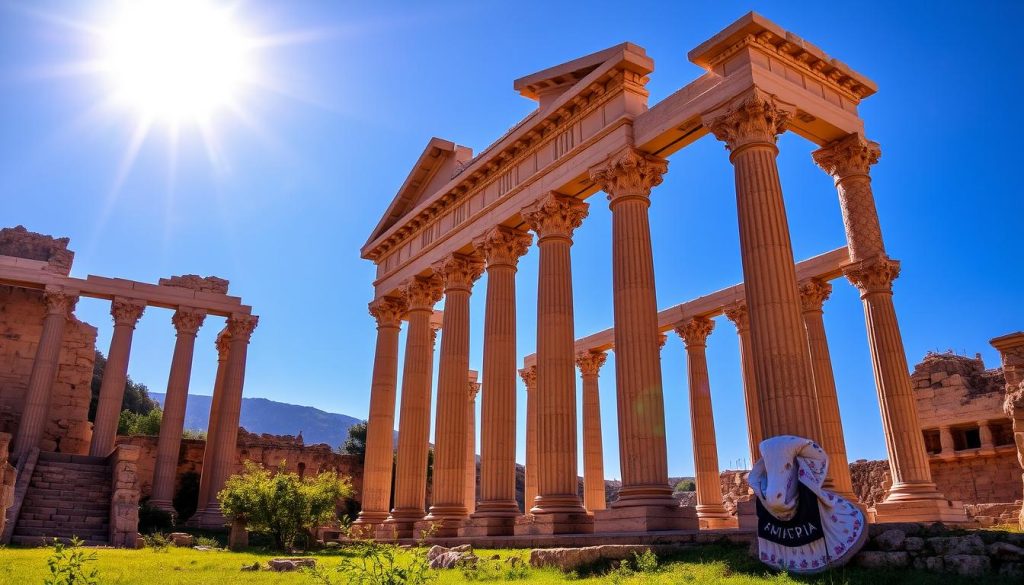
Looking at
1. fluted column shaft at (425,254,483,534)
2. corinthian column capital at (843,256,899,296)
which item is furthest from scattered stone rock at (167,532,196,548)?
corinthian column capital at (843,256,899,296)

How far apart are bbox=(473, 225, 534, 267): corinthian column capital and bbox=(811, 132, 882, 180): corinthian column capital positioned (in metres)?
10.3

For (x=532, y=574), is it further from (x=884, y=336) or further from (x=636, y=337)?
(x=884, y=336)

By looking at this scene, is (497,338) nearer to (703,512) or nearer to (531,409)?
(703,512)

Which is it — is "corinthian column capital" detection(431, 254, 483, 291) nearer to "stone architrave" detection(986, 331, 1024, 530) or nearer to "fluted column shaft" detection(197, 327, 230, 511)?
"stone architrave" detection(986, 331, 1024, 530)

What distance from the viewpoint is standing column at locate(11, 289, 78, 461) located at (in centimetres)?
3719

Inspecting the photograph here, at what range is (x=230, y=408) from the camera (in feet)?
137

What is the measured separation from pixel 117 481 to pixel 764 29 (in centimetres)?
2919

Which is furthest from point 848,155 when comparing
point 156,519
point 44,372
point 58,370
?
point 58,370

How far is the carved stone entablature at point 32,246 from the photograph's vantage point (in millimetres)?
46156

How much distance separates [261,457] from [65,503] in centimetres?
1927

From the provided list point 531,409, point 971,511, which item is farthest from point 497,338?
point 971,511

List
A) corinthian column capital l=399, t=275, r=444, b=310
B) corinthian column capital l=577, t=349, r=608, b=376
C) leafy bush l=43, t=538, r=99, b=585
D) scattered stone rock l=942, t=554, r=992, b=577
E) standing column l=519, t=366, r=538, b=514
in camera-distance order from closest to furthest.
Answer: leafy bush l=43, t=538, r=99, b=585 < scattered stone rock l=942, t=554, r=992, b=577 < corinthian column capital l=399, t=275, r=444, b=310 < standing column l=519, t=366, r=538, b=514 < corinthian column capital l=577, t=349, r=608, b=376

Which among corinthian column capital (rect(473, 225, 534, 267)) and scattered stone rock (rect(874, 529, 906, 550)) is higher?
corinthian column capital (rect(473, 225, 534, 267))

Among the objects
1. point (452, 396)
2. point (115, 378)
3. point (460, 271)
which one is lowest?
point (452, 396)
